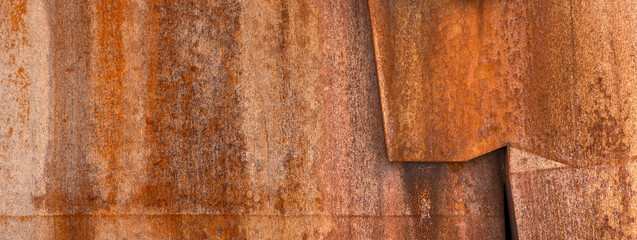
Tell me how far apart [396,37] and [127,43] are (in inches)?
58.7

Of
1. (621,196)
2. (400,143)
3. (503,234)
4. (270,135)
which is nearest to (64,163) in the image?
(270,135)

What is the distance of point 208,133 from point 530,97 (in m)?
1.67

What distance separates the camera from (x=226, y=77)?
209 centimetres

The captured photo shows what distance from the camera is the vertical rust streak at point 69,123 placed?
2156 mm

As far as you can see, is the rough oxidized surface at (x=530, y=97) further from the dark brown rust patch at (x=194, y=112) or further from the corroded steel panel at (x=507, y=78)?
the dark brown rust patch at (x=194, y=112)

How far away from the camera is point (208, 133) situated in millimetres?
2104

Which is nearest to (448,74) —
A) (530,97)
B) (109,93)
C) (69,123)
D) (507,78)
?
(507,78)

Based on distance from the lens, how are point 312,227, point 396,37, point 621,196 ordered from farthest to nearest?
point 312,227 → point 396,37 → point 621,196

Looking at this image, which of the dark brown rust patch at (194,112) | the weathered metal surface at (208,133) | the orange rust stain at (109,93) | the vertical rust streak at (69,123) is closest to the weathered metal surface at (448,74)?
the weathered metal surface at (208,133)

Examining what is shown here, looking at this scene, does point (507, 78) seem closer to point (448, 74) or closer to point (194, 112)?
point (448, 74)

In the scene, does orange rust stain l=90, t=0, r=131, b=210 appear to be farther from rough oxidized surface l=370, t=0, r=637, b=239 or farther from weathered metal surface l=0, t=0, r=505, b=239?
rough oxidized surface l=370, t=0, r=637, b=239

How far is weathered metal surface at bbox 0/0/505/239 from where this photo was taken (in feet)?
6.68

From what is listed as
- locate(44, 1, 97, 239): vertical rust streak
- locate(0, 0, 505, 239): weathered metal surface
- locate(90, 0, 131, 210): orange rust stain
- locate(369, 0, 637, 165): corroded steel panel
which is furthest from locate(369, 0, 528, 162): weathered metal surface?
locate(44, 1, 97, 239): vertical rust streak

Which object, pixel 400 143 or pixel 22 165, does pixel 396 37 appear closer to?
pixel 400 143
